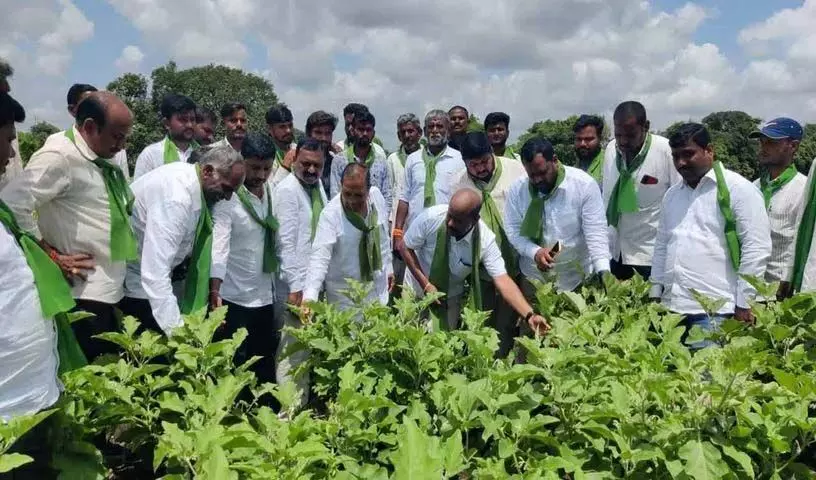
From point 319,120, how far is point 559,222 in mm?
2760

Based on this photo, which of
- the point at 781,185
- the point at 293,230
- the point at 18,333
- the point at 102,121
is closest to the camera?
the point at 18,333

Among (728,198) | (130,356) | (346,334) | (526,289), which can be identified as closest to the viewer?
(130,356)

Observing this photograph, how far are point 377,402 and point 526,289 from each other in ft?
9.35

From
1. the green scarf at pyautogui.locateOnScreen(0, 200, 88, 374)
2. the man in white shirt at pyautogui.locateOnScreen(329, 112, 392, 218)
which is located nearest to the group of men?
the green scarf at pyautogui.locateOnScreen(0, 200, 88, 374)

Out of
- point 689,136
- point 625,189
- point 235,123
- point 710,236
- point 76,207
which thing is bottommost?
point 710,236

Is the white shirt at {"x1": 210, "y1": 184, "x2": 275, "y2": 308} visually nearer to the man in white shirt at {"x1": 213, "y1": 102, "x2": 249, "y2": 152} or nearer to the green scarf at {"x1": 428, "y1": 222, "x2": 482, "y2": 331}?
the green scarf at {"x1": 428, "y1": 222, "x2": 482, "y2": 331}

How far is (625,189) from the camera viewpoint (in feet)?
18.1

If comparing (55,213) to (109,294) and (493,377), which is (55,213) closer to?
(109,294)

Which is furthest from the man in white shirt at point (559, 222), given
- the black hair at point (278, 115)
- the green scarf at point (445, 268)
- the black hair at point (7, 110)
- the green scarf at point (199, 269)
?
the black hair at point (7, 110)

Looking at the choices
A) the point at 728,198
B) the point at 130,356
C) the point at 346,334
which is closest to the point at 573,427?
the point at 346,334

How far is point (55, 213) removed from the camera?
3596mm

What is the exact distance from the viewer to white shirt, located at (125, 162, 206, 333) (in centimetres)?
358

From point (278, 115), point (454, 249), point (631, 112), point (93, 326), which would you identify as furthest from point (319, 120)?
point (93, 326)

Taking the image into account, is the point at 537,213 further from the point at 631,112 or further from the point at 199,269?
the point at 199,269
